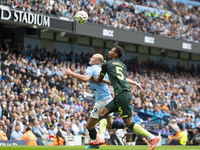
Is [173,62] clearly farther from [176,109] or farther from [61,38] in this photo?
[61,38]

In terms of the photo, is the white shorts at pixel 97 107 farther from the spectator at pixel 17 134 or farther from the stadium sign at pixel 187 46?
the stadium sign at pixel 187 46

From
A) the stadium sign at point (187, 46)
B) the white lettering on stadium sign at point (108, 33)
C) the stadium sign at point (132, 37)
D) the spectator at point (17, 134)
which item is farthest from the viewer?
the stadium sign at point (187, 46)

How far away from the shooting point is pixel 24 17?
22109 mm

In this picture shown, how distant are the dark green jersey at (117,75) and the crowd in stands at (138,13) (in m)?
14.0

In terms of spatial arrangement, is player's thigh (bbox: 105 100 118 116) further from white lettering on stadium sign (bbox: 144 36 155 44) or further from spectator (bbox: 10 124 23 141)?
white lettering on stadium sign (bbox: 144 36 155 44)

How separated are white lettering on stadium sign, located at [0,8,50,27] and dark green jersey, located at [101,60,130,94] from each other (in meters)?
13.6

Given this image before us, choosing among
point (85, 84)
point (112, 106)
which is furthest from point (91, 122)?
point (85, 84)

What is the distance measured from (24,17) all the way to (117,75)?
46.7 feet

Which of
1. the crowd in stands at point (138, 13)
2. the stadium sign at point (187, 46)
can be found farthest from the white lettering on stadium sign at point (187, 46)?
the crowd in stands at point (138, 13)

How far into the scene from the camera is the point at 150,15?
31.5 m

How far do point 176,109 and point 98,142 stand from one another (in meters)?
18.4

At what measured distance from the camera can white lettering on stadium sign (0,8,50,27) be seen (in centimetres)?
2142

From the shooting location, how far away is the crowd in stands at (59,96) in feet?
57.8

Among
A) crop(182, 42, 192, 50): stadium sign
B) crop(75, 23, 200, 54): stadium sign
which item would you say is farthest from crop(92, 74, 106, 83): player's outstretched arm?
crop(182, 42, 192, 50): stadium sign
